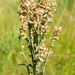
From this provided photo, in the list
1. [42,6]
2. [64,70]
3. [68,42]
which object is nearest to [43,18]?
[42,6]

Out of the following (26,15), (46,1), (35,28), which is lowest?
(35,28)

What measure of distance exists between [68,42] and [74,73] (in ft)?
3.09

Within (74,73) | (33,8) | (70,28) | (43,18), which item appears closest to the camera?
(33,8)

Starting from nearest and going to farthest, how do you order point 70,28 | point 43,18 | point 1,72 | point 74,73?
point 43,18 → point 74,73 → point 1,72 → point 70,28

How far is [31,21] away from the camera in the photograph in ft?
4.30

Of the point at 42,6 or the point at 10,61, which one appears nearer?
the point at 42,6

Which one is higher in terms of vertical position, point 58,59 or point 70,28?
point 70,28

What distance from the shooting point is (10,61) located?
3.08 meters

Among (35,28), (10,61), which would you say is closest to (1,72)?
Result: (10,61)

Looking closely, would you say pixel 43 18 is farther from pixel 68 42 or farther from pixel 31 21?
pixel 68 42

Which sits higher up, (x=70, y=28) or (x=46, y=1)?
(x=46, y=1)

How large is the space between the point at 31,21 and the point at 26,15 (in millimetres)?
86

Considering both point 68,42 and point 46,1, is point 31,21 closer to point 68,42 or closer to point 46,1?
point 46,1

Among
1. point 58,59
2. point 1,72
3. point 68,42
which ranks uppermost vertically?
point 68,42
